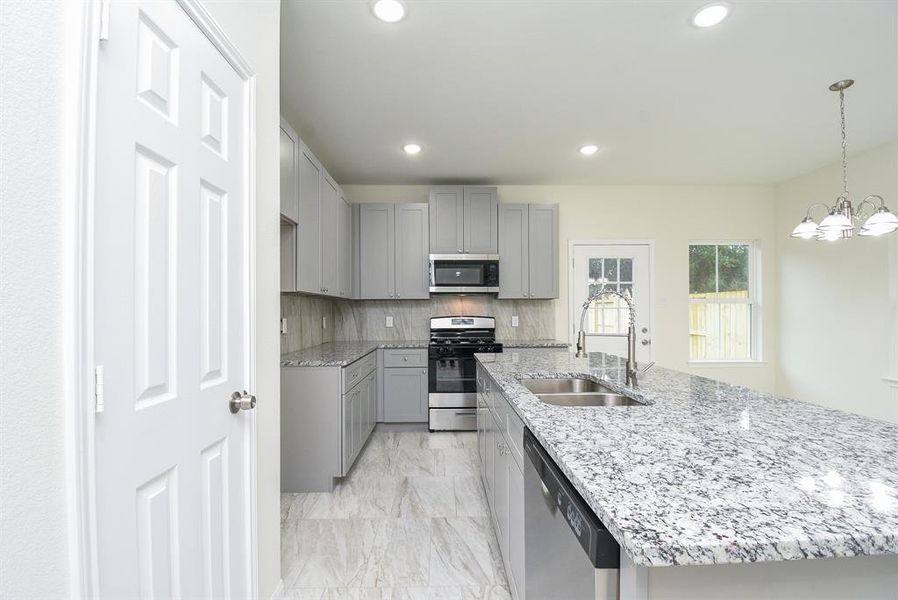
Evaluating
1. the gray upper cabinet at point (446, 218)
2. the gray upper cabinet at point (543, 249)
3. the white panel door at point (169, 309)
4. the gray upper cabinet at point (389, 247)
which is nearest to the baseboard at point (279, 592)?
the white panel door at point (169, 309)

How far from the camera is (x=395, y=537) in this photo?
2.21 metres

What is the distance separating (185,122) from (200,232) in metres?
0.29

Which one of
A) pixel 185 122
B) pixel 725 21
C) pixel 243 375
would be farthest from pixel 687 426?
pixel 725 21

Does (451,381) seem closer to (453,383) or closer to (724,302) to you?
(453,383)

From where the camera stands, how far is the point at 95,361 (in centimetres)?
82

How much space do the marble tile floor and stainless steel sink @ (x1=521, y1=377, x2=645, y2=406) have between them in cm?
84

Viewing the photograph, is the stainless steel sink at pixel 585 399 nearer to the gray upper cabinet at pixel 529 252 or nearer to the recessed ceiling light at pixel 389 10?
the recessed ceiling light at pixel 389 10

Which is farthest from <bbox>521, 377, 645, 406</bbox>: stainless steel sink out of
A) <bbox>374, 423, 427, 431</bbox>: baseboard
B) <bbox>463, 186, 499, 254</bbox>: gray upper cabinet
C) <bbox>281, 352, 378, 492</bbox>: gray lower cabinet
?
<bbox>463, 186, 499, 254</bbox>: gray upper cabinet

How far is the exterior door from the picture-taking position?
186 inches

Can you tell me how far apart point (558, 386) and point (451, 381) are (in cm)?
217

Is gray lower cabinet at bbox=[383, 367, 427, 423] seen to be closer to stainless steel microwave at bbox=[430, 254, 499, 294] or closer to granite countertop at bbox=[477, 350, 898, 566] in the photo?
stainless steel microwave at bbox=[430, 254, 499, 294]

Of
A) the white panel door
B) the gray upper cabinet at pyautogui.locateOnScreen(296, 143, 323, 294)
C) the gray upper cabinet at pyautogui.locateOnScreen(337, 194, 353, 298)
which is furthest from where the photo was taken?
the gray upper cabinet at pyautogui.locateOnScreen(337, 194, 353, 298)

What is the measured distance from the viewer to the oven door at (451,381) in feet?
13.5

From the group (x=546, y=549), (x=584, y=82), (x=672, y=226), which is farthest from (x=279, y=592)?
(x=672, y=226)
